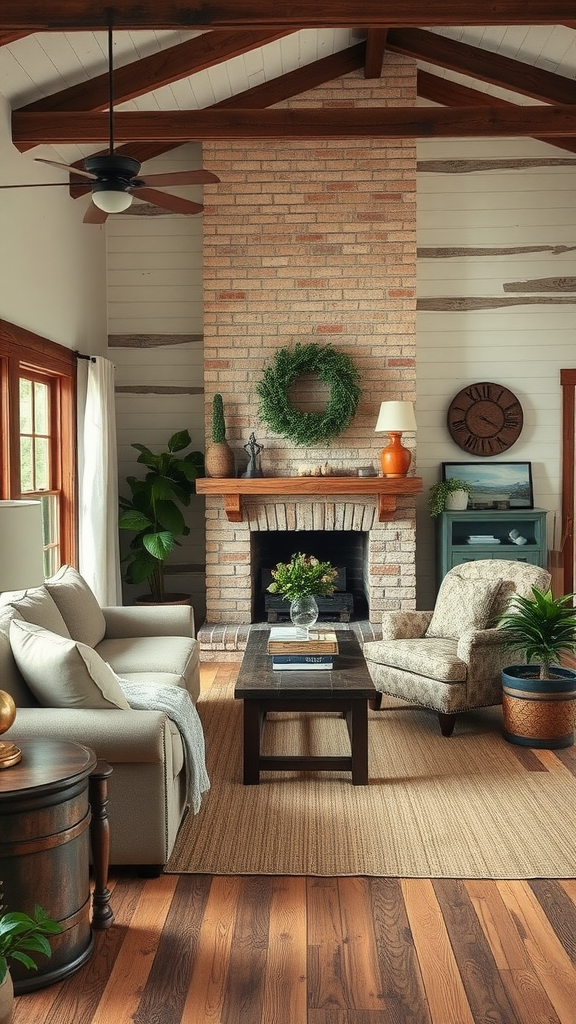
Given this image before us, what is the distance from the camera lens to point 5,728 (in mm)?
2746

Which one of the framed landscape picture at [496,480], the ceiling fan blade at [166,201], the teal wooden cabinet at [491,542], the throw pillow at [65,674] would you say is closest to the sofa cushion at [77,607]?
the throw pillow at [65,674]

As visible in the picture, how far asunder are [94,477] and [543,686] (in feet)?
11.2

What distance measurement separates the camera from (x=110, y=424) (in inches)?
265

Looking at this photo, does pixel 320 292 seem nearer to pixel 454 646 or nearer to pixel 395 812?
pixel 454 646

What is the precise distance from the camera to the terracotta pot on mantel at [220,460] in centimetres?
681

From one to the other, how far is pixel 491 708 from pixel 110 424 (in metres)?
3.32

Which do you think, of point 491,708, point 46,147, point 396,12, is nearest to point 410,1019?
point 491,708

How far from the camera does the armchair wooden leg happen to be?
4875mm

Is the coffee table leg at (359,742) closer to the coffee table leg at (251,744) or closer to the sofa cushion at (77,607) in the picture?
the coffee table leg at (251,744)

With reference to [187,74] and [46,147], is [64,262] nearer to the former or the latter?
[46,147]

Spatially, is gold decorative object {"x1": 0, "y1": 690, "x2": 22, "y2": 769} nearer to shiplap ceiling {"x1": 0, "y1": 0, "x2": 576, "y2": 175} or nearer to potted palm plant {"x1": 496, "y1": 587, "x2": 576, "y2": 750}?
potted palm plant {"x1": 496, "y1": 587, "x2": 576, "y2": 750}

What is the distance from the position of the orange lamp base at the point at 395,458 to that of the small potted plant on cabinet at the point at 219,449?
114 cm

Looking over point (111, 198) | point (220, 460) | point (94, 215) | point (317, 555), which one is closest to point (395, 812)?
point (111, 198)

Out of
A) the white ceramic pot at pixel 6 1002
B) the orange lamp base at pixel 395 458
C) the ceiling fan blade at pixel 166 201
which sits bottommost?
the white ceramic pot at pixel 6 1002
